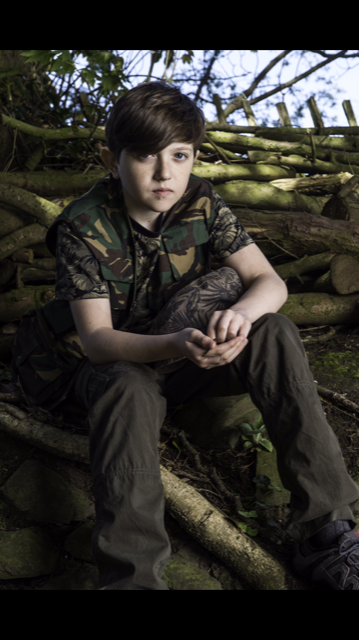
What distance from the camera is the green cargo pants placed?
170 cm

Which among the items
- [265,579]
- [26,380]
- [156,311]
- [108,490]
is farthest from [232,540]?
[26,380]

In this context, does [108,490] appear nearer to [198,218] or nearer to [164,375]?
[164,375]

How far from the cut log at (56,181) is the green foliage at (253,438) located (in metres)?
2.69

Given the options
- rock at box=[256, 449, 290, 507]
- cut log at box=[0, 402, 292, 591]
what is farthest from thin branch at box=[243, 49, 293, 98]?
cut log at box=[0, 402, 292, 591]

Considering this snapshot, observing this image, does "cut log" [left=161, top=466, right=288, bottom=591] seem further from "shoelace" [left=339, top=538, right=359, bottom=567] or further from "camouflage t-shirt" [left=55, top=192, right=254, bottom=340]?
"camouflage t-shirt" [left=55, top=192, right=254, bottom=340]

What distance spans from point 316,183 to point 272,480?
3230mm

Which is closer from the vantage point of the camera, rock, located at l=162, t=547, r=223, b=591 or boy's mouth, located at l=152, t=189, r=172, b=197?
rock, located at l=162, t=547, r=223, b=591

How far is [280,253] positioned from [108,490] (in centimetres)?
309

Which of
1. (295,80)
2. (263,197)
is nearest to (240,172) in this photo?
(263,197)

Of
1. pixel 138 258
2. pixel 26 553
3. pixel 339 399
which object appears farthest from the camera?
pixel 339 399

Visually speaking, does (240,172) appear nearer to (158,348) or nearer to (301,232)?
(301,232)

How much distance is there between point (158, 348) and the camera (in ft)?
6.45

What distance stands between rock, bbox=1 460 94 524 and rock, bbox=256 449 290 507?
2.73 feet

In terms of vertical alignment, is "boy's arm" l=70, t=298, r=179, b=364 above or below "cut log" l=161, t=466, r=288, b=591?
above
